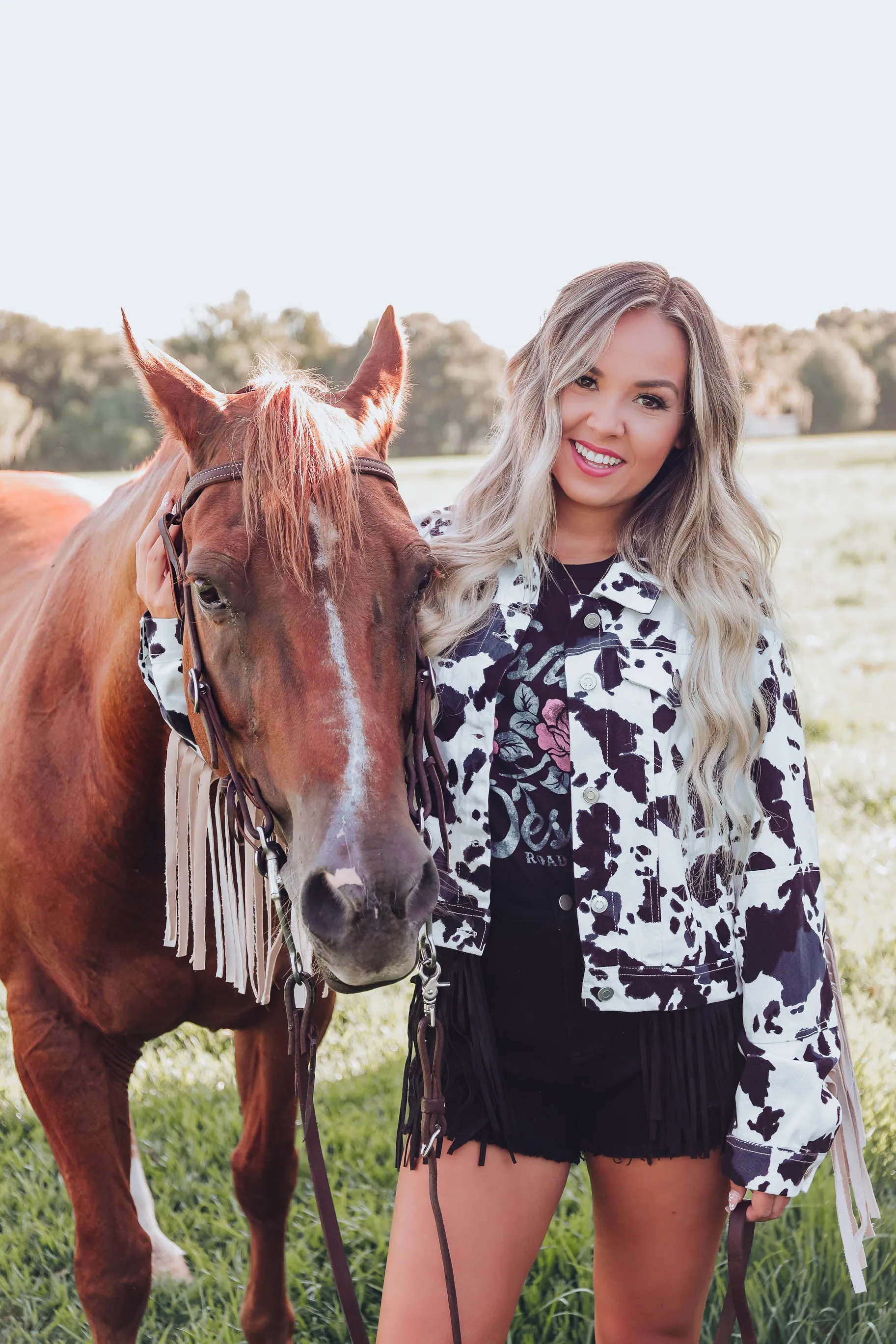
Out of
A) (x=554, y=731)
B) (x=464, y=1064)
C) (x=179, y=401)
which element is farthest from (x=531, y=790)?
(x=179, y=401)

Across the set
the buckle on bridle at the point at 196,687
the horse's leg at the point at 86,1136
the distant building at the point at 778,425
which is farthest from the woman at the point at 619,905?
the distant building at the point at 778,425

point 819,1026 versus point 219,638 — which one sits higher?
point 219,638

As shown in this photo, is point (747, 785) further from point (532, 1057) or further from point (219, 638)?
point (219, 638)

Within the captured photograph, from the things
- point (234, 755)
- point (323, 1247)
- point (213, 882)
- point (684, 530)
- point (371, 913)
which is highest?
point (684, 530)

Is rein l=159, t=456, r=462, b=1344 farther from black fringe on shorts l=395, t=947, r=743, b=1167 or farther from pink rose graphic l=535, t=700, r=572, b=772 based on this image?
pink rose graphic l=535, t=700, r=572, b=772

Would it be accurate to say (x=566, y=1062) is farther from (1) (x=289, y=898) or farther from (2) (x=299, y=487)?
(2) (x=299, y=487)

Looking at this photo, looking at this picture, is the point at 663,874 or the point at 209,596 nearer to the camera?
the point at 209,596

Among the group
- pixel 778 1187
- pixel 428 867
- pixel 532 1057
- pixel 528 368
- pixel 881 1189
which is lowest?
pixel 881 1189

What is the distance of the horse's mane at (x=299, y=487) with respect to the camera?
5.02 feet

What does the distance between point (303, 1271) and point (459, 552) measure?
6.66 feet

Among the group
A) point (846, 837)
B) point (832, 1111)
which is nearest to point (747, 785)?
point (832, 1111)

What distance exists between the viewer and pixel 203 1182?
10.4 feet

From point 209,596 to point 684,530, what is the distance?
85 centimetres

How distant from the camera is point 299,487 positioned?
1562mm
